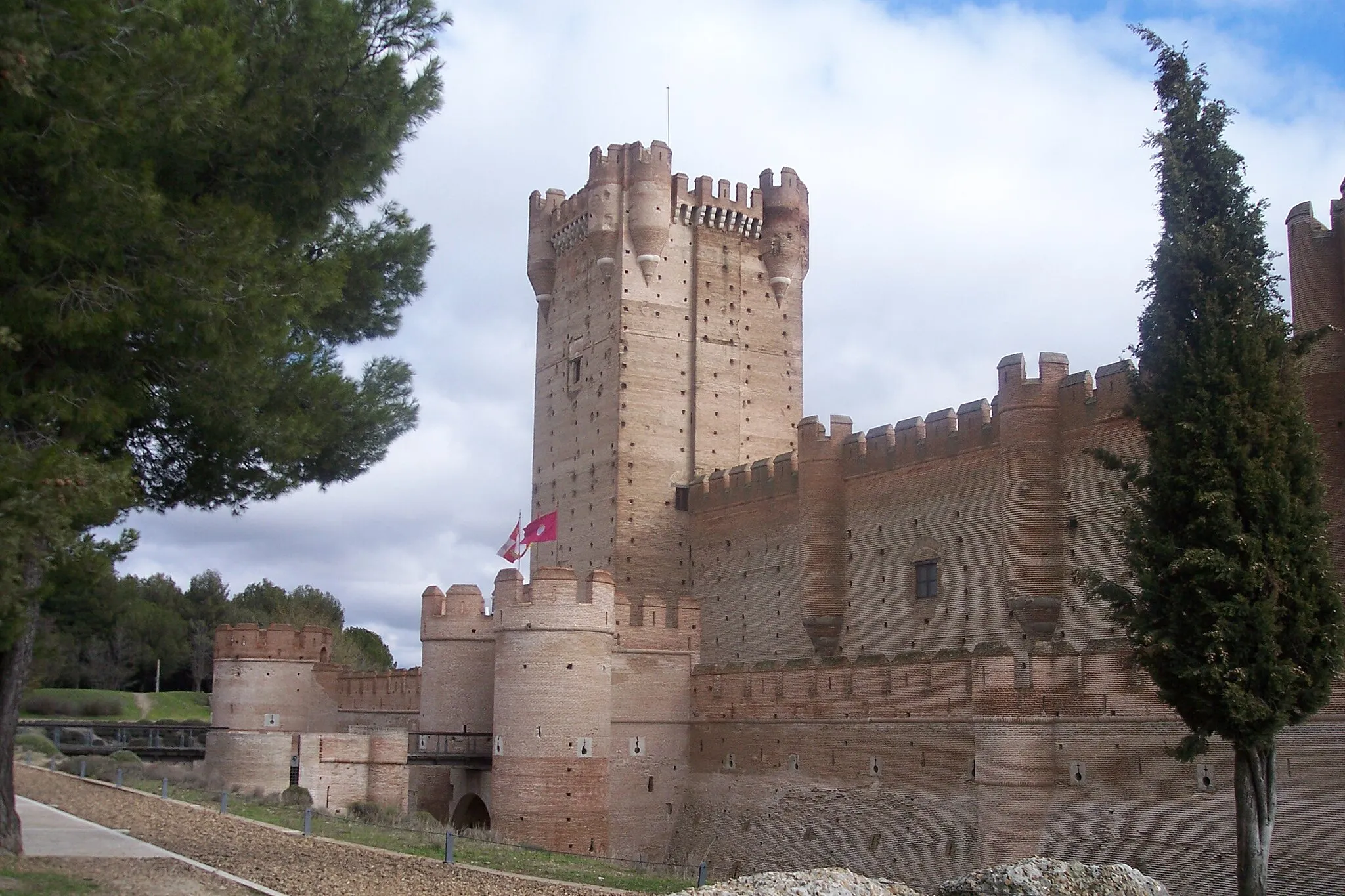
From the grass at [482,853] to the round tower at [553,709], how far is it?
3.53 metres

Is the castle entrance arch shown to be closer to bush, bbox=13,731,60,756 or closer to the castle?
the castle

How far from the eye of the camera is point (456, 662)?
27.4m

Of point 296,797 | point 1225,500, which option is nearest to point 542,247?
point 296,797

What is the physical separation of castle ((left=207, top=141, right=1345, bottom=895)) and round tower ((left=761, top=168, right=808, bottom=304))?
0.07 meters

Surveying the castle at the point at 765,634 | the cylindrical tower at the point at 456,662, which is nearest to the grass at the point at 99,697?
the castle at the point at 765,634

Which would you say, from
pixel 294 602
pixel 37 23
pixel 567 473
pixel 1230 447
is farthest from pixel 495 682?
pixel 294 602

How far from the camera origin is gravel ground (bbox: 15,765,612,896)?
12227 millimetres

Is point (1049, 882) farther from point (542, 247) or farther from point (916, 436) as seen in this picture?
point (542, 247)

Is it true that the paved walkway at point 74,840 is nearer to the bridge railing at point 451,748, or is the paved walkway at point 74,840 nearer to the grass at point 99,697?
the bridge railing at point 451,748

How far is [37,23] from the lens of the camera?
898 centimetres

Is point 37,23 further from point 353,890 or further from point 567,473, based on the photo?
point 567,473

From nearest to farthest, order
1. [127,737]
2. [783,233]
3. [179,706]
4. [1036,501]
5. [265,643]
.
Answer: [1036,501] → [265,643] → [783,233] → [127,737] → [179,706]

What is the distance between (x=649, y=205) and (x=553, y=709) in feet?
46.0

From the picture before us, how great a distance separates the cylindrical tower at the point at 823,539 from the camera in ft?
88.1
